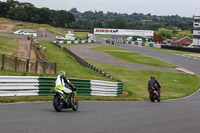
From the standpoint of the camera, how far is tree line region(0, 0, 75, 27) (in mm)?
164312

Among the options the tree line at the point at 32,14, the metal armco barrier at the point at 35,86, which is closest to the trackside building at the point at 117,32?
the tree line at the point at 32,14

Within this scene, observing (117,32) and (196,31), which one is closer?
(117,32)

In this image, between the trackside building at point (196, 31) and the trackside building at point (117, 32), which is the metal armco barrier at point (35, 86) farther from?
the trackside building at point (196, 31)

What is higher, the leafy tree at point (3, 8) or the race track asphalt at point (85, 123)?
the leafy tree at point (3, 8)

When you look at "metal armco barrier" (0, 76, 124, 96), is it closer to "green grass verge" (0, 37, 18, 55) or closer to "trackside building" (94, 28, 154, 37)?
"green grass verge" (0, 37, 18, 55)

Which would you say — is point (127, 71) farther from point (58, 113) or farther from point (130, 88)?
point (58, 113)

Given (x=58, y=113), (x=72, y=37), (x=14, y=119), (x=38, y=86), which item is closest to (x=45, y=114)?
(x=58, y=113)

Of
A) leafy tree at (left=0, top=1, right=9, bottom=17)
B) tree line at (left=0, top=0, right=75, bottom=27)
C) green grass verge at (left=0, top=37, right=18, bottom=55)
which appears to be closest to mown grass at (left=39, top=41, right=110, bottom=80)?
green grass verge at (left=0, top=37, right=18, bottom=55)

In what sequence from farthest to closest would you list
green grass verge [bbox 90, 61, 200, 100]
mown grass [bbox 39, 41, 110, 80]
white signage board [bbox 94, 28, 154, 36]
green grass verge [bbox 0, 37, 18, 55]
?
white signage board [bbox 94, 28, 154, 36] → green grass verge [bbox 0, 37, 18, 55] → green grass verge [bbox 90, 61, 200, 100] → mown grass [bbox 39, 41, 110, 80]

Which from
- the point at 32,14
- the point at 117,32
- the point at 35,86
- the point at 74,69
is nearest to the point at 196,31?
the point at 117,32

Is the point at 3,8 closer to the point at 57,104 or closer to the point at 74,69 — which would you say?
the point at 74,69

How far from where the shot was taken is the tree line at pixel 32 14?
164 meters

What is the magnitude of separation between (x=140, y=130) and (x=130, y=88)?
2199 centimetres

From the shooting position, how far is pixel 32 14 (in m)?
168
